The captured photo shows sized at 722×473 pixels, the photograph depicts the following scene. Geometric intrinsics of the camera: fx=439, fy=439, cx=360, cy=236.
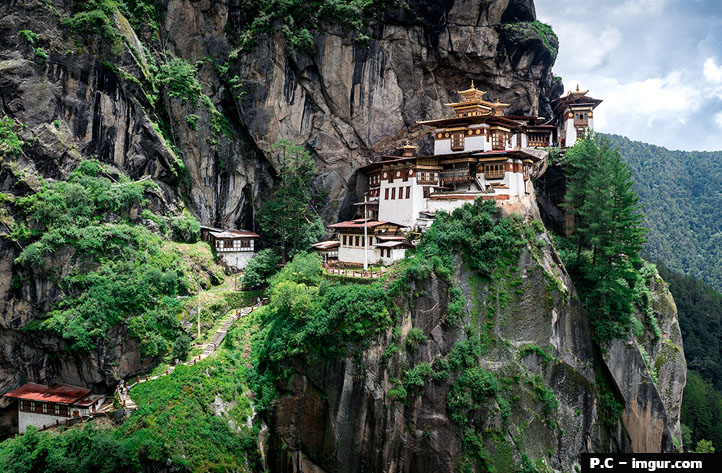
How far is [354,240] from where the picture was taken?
3609 cm

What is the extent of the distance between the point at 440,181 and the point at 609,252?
1432 cm

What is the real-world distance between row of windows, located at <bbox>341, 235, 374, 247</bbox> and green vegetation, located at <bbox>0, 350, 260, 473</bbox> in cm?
1389

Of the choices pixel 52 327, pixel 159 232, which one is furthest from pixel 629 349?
pixel 52 327

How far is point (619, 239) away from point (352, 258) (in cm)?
2023

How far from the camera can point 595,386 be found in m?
30.6

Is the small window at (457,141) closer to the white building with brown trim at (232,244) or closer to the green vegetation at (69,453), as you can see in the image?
the white building with brown trim at (232,244)

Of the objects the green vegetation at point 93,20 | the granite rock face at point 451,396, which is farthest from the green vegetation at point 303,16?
the granite rock face at point 451,396

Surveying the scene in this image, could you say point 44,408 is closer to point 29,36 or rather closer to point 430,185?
point 29,36

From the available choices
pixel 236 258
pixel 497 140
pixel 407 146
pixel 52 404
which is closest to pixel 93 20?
pixel 236 258

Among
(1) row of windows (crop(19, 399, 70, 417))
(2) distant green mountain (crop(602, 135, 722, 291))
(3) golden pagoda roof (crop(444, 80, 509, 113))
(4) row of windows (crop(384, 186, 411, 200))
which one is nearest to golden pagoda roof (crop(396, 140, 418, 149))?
(3) golden pagoda roof (crop(444, 80, 509, 113))

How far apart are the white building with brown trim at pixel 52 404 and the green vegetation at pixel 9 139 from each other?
642 inches

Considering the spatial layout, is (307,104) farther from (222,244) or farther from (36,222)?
(36,222)

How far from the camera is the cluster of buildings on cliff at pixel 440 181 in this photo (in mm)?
35344

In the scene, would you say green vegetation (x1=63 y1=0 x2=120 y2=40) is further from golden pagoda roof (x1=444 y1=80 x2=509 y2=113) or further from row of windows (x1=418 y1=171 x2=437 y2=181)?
golden pagoda roof (x1=444 y1=80 x2=509 y2=113)
